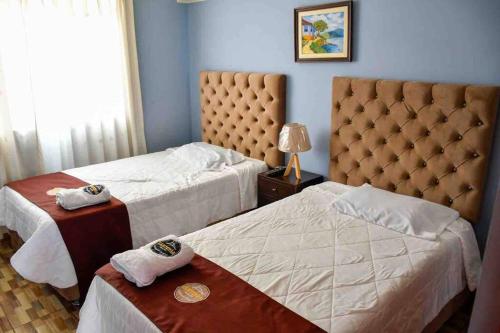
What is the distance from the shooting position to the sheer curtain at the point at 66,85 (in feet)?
10.0

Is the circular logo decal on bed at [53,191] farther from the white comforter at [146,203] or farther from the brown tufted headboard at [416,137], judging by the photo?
the brown tufted headboard at [416,137]

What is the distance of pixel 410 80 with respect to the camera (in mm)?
2410

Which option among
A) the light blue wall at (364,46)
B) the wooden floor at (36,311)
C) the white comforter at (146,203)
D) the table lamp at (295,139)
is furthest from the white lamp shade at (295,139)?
the wooden floor at (36,311)

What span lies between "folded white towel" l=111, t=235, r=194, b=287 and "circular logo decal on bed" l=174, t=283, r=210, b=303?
0.12 meters

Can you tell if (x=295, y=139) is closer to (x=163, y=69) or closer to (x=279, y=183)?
(x=279, y=183)

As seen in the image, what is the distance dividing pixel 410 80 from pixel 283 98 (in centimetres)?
103

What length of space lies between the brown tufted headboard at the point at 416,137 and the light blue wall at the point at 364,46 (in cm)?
10

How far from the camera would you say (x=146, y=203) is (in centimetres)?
267

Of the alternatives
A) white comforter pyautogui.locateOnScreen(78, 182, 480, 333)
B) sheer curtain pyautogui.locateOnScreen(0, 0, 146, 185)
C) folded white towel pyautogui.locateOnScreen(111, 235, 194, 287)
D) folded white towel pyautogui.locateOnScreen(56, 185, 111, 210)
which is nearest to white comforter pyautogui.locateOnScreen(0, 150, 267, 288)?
folded white towel pyautogui.locateOnScreen(56, 185, 111, 210)

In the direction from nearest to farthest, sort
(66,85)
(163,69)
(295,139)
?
(295,139), (66,85), (163,69)

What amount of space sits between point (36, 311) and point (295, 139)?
78.9 inches

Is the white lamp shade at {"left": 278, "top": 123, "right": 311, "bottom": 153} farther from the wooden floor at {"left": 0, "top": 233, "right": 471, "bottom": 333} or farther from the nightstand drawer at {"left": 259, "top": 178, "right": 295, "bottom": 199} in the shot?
the wooden floor at {"left": 0, "top": 233, "right": 471, "bottom": 333}

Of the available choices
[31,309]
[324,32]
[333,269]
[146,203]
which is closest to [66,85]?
[146,203]

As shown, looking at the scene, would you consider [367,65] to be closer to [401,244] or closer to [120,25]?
[401,244]
